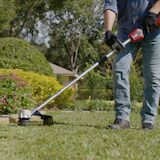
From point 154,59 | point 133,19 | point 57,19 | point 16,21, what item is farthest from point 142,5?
point 57,19

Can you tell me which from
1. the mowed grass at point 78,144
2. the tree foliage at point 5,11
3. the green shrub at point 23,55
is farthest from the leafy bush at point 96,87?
the mowed grass at point 78,144

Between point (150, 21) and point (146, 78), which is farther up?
point (150, 21)

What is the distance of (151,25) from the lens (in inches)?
223

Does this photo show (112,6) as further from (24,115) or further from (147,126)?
(24,115)

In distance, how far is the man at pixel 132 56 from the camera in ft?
18.8

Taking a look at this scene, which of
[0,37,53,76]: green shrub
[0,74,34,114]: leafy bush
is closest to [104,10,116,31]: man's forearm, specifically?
[0,74,34,114]: leafy bush

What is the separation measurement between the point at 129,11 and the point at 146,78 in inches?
31.0

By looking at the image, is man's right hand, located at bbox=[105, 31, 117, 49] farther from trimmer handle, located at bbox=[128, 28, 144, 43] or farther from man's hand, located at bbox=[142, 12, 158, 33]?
man's hand, located at bbox=[142, 12, 158, 33]

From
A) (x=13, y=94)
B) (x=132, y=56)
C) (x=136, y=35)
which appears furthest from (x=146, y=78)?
(x=13, y=94)

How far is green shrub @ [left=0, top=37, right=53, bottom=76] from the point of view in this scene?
611 inches

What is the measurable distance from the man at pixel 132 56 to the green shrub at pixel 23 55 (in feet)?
31.6

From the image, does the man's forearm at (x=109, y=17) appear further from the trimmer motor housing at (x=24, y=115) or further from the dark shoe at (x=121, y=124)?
the trimmer motor housing at (x=24, y=115)

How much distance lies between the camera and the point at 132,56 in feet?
19.3

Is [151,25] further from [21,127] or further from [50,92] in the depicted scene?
[50,92]
